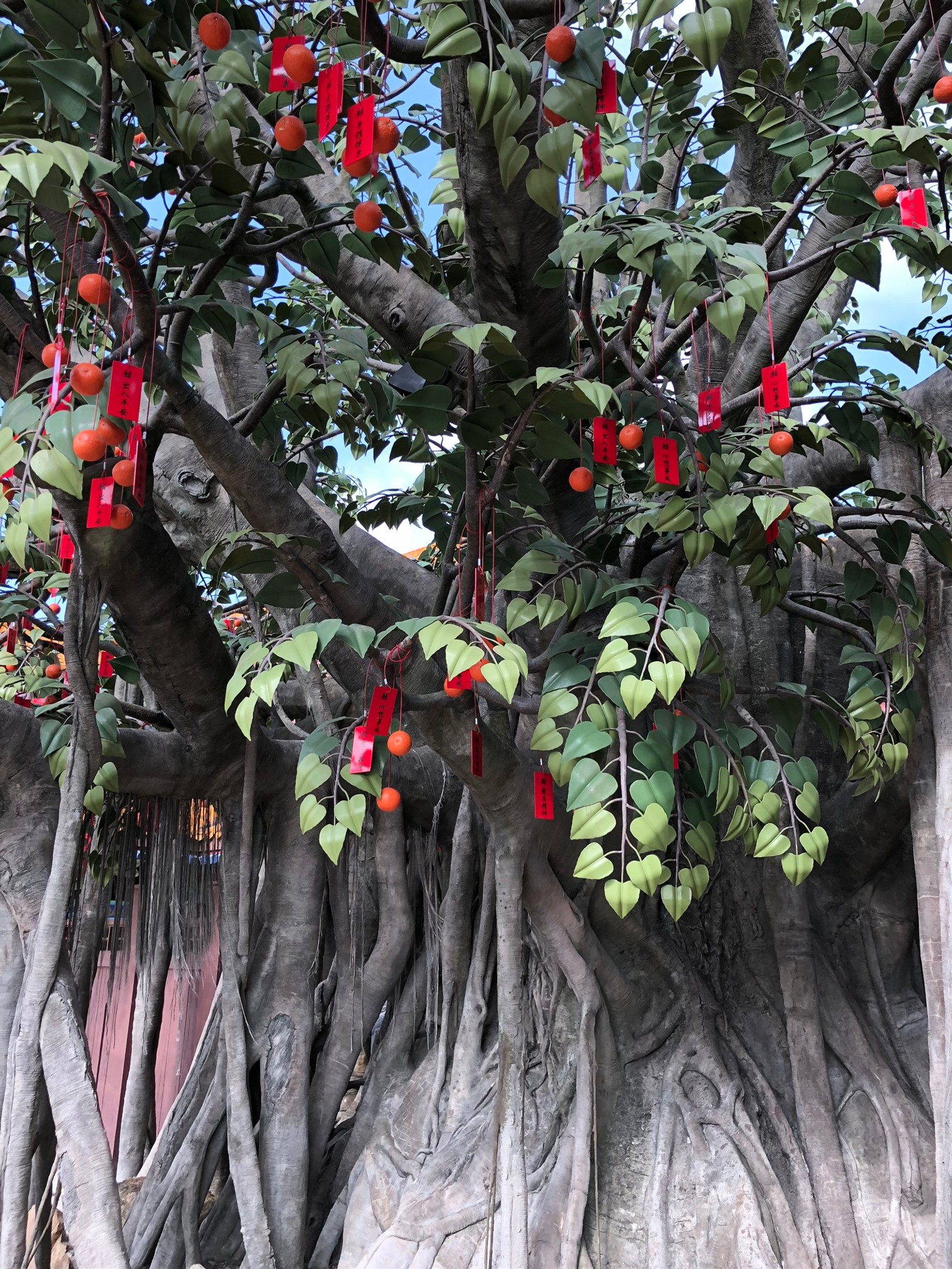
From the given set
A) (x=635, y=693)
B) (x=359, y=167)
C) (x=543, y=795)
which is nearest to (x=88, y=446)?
(x=359, y=167)

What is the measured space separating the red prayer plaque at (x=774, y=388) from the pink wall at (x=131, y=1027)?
90.8 inches

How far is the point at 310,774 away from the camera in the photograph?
1.65 metres

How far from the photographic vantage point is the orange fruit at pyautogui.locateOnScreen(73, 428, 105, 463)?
4.13 ft

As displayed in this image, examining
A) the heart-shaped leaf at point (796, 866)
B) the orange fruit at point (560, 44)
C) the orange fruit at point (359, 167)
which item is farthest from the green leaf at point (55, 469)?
the heart-shaped leaf at point (796, 866)

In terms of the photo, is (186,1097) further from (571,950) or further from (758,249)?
(758,249)

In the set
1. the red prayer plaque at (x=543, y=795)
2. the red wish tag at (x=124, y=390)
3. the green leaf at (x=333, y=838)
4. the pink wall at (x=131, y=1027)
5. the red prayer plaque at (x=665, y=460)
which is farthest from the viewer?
the pink wall at (x=131, y=1027)

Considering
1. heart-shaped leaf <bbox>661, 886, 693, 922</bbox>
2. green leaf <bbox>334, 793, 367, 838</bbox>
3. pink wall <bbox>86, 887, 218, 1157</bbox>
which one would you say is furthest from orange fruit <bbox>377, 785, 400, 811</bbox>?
pink wall <bbox>86, 887, 218, 1157</bbox>

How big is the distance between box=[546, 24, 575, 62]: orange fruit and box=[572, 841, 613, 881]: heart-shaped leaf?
1.08 meters

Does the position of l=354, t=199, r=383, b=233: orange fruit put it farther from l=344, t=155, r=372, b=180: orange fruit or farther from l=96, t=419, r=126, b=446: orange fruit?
l=96, t=419, r=126, b=446: orange fruit

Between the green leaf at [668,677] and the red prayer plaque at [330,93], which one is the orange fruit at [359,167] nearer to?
the red prayer plaque at [330,93]

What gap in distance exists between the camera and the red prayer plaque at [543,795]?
1.98m

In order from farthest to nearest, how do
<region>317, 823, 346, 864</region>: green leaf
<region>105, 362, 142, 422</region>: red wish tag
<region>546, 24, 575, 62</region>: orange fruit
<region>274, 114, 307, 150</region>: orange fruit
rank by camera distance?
<region>317, 823, 346, 864</region>: green leaf, <region>274, 114, 307, 150</region>: orange fruit, <region>105, 362, 142, 422</region>: red wish tag, <region>546, 24, 575, 62</region>: orange fruit

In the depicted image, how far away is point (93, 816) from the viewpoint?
9.20ft

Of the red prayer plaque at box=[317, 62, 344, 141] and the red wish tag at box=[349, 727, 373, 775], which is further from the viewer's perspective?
the red wish tag at box=[349, 727, 373, 775]
